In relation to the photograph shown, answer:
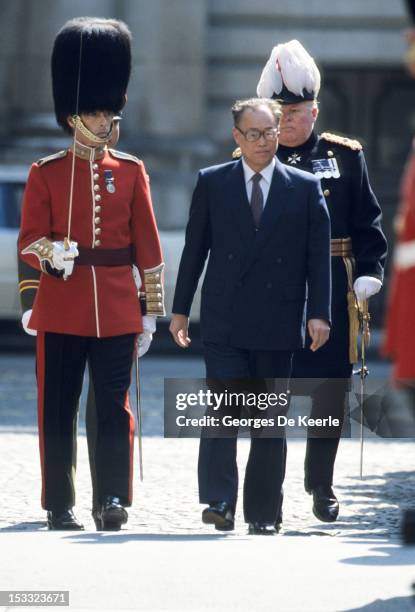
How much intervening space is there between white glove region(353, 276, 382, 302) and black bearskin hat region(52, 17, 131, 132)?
1152mm

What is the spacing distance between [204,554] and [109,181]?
1505mm

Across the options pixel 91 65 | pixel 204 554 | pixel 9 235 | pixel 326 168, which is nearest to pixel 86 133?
pixel 91 65

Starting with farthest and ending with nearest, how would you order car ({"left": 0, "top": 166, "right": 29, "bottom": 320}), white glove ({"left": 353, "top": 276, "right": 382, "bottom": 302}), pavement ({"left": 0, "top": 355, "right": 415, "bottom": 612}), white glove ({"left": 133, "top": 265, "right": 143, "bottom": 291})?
car ({"left": 0, "top": 166, "right": 29, "bottom": 320}), white glove ({"left": 353, "top": 276, "right": 382, "bottom": 302}), white glove ({"left": 133, "top": 265, "right": 143, "bottom": 291}), pavement ({"left": 0, "top": 355, "right": 415, "bottom": 612})

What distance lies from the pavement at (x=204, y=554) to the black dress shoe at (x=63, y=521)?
55 mm

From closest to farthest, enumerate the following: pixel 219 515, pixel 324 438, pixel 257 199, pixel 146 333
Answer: pixel 219 515, pixel 257 199, pixel 146 333, pixel 324 438

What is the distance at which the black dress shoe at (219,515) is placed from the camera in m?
6.73

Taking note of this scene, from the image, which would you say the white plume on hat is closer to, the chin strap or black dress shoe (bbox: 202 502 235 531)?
the chin strap

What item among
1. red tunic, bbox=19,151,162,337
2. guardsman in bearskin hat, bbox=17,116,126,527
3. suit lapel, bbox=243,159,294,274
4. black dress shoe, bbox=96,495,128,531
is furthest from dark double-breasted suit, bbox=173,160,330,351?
black dress shoe, bbox=96,495,128,531

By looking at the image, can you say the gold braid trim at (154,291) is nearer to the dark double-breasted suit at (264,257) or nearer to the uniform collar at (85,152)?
the dark double-breasted suit at (264,257)

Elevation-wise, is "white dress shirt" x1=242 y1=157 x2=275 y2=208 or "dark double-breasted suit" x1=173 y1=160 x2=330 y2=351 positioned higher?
"white dress shirt" x1=242 y1=157 x2=275 y2=208

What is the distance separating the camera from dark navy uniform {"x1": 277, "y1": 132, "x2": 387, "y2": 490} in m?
7.36

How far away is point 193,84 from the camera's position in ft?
65.2

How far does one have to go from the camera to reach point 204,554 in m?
6.22

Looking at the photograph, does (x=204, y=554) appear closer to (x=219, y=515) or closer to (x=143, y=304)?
(x=219, y=515)
